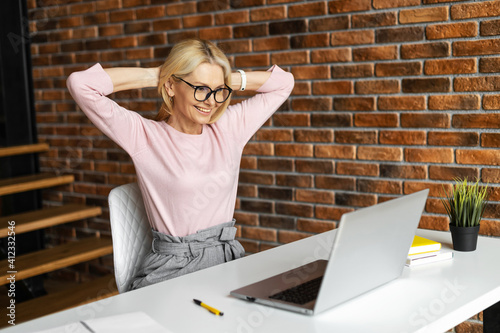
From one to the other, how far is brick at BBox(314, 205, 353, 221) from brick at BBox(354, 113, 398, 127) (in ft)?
1.37

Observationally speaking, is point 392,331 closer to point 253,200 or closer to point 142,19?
point 253,200

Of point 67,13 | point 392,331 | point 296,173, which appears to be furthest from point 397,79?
point 67,13

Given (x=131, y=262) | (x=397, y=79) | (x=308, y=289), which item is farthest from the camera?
(x=397, y=79)

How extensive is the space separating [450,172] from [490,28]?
0.60 m

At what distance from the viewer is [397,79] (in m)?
2.56

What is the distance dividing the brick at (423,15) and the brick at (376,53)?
127 mm

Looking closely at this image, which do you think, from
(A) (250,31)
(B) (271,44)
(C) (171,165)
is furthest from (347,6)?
(C) (171,165)

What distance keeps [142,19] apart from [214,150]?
1648mm

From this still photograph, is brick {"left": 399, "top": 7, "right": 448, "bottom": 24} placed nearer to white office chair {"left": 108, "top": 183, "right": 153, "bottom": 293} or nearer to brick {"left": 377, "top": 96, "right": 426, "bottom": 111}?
brick {"left": 377, "top": 96, "right": 426, "bottom": 111}

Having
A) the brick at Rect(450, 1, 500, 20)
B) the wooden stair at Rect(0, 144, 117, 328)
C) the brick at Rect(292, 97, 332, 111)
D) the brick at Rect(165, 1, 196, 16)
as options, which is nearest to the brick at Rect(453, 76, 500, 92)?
the brick at Rect(450, 1, 500, 20)

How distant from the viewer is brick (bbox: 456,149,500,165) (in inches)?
92.8

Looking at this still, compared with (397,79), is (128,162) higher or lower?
lower

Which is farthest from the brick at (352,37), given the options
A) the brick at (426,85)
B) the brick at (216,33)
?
the brick at (216,33)

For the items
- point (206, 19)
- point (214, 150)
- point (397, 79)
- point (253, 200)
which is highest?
point (206, 19)
